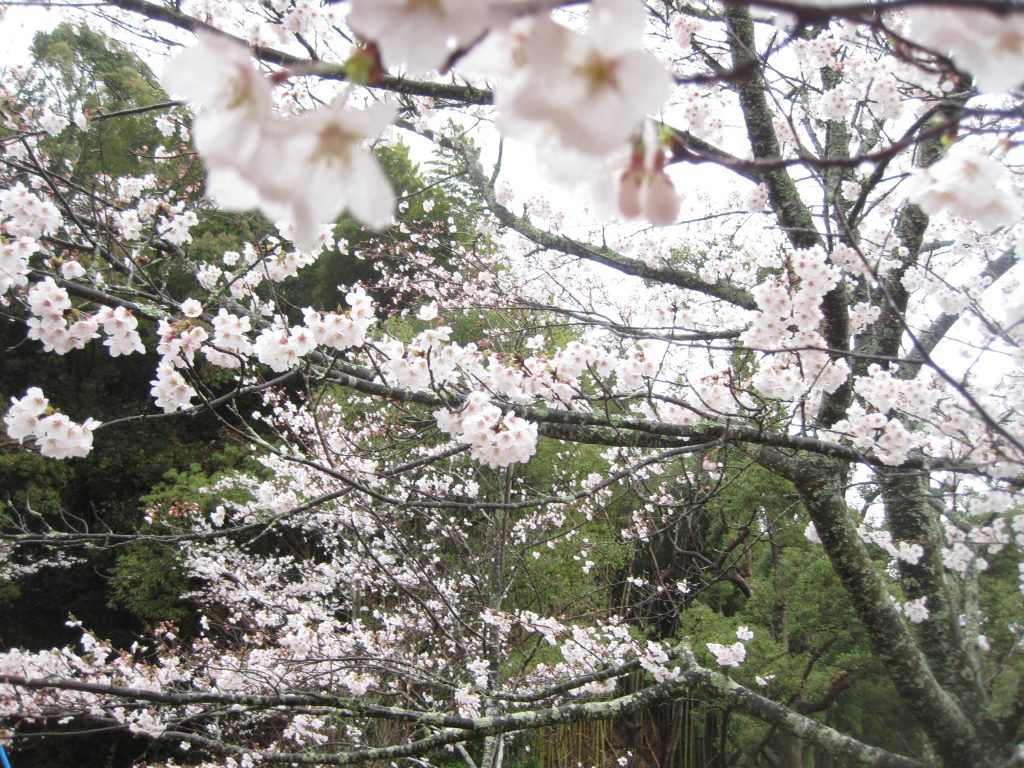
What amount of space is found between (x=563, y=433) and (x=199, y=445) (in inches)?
385

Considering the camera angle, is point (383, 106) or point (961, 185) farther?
point (961, 185)

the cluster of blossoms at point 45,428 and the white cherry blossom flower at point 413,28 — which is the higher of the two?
the cluster of blossoms at point 45,428

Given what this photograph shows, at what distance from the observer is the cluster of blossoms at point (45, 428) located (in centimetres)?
195

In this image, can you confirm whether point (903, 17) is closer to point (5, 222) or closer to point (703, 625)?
point (5, 222)

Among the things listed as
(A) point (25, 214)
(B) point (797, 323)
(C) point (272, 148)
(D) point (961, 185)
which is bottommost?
(C) point (272, 148)

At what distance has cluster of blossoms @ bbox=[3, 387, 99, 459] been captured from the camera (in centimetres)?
195

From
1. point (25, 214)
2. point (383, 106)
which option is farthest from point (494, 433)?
point (25, 214)

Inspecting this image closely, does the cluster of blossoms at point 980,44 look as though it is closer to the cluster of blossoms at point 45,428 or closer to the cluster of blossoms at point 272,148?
the cluster of blossoms at point 272,148

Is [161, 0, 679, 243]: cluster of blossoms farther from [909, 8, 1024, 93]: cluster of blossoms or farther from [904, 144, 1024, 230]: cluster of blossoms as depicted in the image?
[904, 144, 1024, 230]: cluster of blossoms

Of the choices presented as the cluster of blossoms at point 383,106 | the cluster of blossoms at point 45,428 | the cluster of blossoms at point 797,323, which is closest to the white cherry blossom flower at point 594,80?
the cluster of blossoms at point 383,106

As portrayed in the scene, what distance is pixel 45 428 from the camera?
1.96 metres

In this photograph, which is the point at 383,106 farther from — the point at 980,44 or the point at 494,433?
the point at 494,433

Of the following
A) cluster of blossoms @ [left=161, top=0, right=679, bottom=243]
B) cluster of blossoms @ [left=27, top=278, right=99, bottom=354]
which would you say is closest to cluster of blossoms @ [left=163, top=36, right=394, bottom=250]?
cluster of blossoms @ [left=161, top=0, right=679, bottom=243]

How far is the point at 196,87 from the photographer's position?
0.51 m
